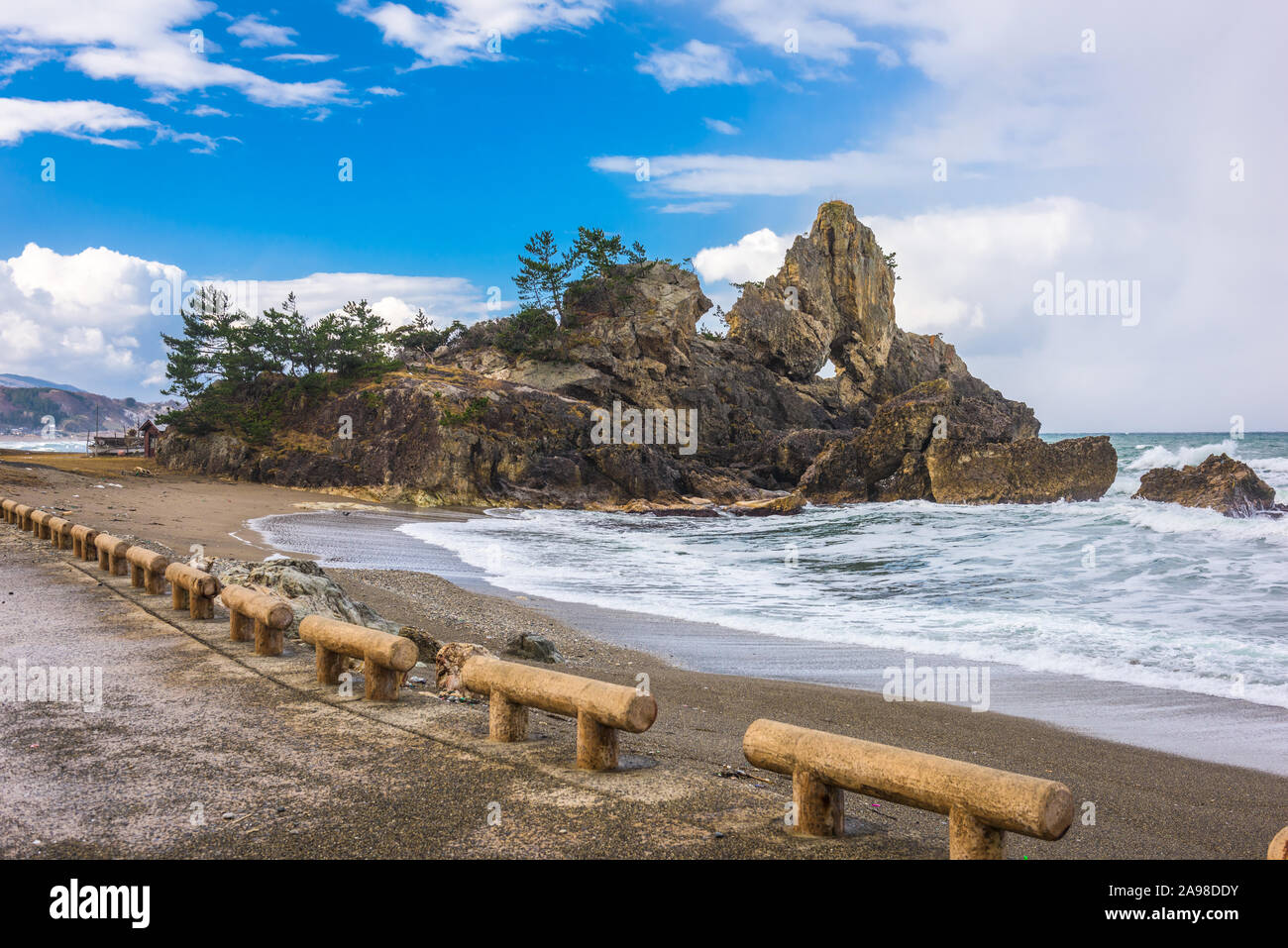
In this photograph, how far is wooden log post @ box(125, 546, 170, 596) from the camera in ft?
35.6

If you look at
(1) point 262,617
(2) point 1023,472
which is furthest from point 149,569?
(2) point 1023,472

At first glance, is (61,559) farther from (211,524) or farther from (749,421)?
(749,421)

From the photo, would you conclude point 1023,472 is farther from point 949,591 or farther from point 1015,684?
point 1015,684

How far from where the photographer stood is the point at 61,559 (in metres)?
14.2

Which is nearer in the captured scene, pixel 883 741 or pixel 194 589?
pixel 883 741

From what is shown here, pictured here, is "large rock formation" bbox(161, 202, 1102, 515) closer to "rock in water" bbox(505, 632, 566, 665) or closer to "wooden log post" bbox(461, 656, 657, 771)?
"rock in water" bbox(505, 632, 566, 665)

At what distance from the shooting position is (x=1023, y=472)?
40.7m

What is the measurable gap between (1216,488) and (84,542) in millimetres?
36752

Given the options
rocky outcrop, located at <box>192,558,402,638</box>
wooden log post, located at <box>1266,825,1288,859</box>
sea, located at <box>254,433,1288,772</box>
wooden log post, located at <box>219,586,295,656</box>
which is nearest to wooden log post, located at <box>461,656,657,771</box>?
wooden log post, located at <box>1266,825,1288,859</box>

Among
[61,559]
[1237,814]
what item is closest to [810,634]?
[1237,814]

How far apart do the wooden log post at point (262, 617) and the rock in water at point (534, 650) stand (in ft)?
8.81

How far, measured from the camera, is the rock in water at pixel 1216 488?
31.9 meters
